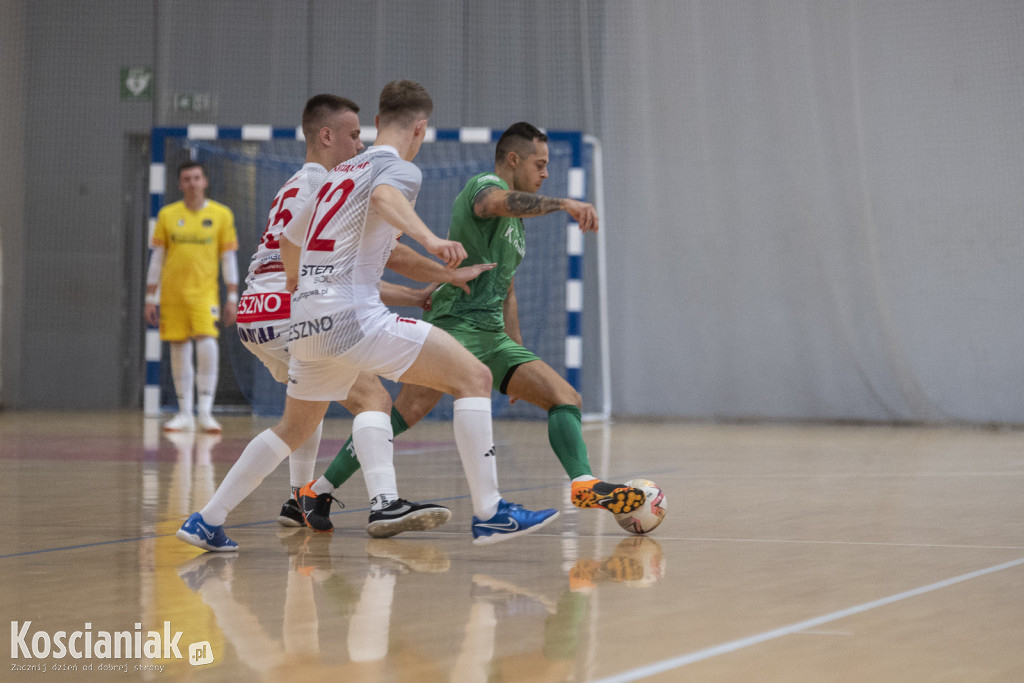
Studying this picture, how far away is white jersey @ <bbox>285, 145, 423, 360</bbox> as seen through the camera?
3531mm

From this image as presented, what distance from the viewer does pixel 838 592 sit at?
9.85ft

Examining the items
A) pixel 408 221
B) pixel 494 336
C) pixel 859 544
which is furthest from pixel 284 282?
pixel 859 544

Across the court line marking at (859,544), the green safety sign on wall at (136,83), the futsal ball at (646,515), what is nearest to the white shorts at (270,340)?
the futsal ball at (646,515)

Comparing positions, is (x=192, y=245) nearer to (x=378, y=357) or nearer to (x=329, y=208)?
(x=329, y=208)

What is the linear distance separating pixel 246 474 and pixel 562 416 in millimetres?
1202

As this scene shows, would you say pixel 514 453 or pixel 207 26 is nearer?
pixel 514 453

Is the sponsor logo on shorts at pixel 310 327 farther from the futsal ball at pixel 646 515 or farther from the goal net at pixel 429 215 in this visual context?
the goal net at pixel 429 215

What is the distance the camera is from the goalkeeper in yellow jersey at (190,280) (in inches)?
398

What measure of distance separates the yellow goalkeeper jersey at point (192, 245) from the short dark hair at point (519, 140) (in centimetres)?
585

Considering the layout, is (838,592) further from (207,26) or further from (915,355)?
(207,26)

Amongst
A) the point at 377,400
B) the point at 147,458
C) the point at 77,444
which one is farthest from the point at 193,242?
the point at 377,400

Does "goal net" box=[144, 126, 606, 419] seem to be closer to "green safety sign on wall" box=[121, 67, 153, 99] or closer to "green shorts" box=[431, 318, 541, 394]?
"green safety sign on wall" box=[121, 67, 153, 99]

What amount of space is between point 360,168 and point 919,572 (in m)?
1.94

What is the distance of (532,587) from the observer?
10.1ft
